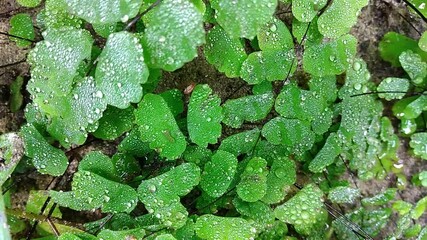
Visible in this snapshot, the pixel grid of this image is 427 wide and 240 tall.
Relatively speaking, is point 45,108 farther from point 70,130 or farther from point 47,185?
point 47,185

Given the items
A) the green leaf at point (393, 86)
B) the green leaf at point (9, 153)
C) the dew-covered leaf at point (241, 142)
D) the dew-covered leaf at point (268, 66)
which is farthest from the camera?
the green leaf at point (393, 86)

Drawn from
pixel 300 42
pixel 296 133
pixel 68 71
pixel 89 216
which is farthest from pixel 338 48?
pixel 89 216

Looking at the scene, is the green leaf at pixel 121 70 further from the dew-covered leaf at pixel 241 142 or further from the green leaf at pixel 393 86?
the green leaf at pixel 393 86

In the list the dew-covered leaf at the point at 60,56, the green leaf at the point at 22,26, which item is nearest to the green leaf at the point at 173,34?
the dew-covered leaf at the point at 60,56

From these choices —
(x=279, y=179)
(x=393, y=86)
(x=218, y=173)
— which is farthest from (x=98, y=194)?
(x=393, y=86)

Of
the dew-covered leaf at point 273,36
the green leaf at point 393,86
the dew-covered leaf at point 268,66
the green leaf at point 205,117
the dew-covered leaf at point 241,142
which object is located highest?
the dew-covered leaf at point 273,36

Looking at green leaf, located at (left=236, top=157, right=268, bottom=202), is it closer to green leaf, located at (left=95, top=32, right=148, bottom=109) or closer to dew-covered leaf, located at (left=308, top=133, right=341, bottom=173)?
dew-covered leaf, located at (left=308, top=133, right=341, bottom=173)

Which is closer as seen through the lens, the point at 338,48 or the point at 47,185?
the point at 338,48
